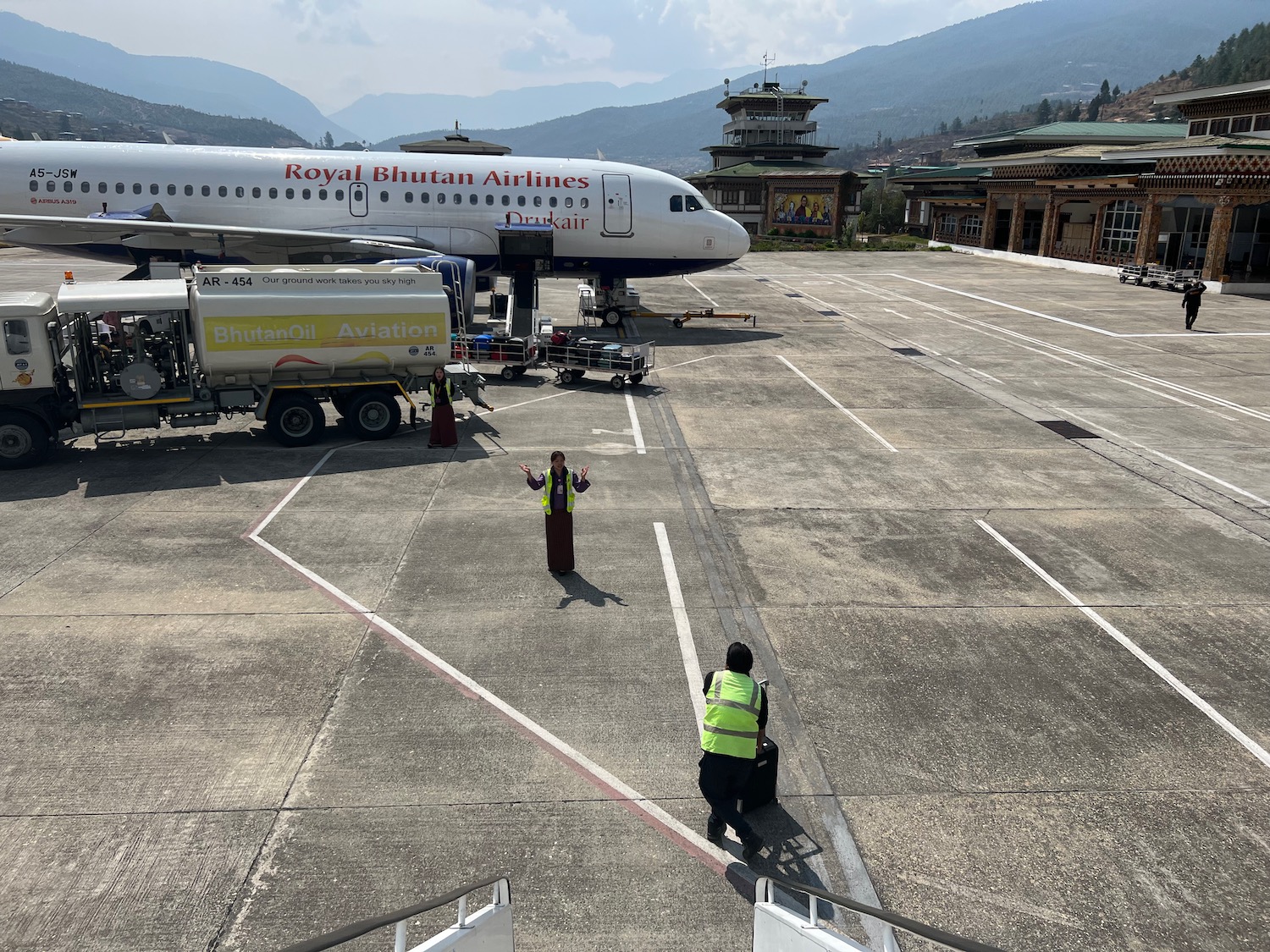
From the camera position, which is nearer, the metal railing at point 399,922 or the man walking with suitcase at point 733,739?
the metal railing at point 399,922

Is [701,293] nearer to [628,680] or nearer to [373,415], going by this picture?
[373,415]

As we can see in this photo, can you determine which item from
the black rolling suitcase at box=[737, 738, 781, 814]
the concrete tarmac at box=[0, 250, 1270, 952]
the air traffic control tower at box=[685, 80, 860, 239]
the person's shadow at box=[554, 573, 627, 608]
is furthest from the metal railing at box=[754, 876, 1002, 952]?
the air traffic control tower at box=[685, 80, 860, 239]

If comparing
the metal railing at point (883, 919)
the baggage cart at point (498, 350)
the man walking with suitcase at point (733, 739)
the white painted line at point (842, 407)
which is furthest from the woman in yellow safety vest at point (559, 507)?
the baggage cart at point (498, 350)

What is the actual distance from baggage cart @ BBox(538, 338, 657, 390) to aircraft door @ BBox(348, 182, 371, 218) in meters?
9.07

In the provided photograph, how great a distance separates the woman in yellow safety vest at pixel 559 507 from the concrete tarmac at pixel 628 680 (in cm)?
32

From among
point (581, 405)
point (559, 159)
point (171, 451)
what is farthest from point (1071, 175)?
point (171, 451)

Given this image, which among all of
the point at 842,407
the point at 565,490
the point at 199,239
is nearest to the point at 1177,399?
the point at 842,407

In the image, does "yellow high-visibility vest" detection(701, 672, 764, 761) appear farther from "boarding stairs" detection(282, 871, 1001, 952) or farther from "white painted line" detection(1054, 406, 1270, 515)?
"white painted line" detection(1054, 406, 1270, 515)

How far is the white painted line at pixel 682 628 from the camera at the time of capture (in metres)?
9.29

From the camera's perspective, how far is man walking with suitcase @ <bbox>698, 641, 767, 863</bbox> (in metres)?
7.00

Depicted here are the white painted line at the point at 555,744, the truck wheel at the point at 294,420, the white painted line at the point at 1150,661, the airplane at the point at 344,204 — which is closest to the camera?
the white painted line at the point at 555,744

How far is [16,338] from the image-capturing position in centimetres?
1505

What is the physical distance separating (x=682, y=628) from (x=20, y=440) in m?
12.8

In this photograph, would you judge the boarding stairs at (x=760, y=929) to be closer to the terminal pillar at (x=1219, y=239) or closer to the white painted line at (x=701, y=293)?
the white painted line at (x=701, y=293)
